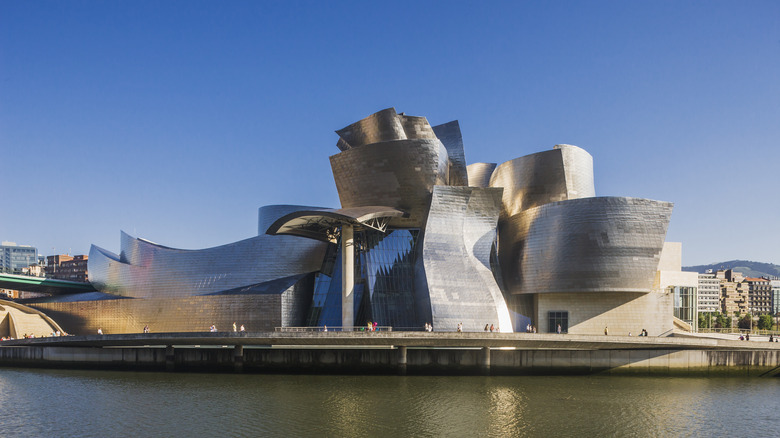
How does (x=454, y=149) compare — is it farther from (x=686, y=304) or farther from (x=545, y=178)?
(x=686, y=304)

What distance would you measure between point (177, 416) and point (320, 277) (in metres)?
22.2

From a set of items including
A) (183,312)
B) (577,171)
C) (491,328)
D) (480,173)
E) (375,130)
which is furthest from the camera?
(480,173)

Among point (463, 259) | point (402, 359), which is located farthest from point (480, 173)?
point (402, 359)

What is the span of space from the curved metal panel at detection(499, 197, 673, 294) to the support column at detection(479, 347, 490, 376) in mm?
10938

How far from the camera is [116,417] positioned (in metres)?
18.5

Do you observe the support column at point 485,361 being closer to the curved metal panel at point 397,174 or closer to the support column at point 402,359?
the support column at point 402,359

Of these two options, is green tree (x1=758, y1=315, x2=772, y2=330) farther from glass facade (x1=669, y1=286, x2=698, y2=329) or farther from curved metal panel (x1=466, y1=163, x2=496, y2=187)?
curved metal panel (x1=466, y1=163, x2=496, y2=187)

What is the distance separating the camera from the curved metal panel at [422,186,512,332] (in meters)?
34.8

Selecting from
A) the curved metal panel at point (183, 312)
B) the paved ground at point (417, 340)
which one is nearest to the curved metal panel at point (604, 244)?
the paved ground at point (417, 340)

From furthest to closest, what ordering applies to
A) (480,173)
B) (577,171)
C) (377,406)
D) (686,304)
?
1. (686,304)
2. (480,173)
3. (577,171)
4. (377,406)

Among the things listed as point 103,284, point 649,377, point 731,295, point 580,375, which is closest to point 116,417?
point 580,375

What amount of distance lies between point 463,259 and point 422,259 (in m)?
2.76

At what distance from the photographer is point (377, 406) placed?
20547 mm

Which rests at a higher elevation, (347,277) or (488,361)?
(347,277)
